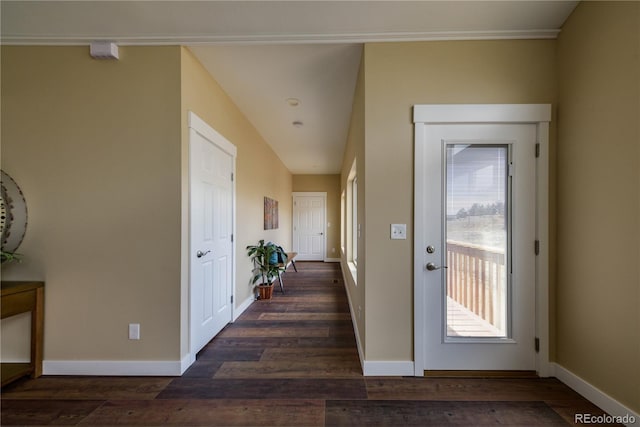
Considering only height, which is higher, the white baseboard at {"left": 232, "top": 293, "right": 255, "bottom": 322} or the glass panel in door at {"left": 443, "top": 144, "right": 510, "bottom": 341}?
the glass panel in door at {"left": 443, "top": 144, "right": 510, "bottom": 341}

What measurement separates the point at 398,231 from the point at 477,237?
0.62 m

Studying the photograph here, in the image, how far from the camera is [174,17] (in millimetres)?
1829

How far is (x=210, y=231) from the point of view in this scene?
2.55 metres

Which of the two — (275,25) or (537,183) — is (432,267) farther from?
(275,25)

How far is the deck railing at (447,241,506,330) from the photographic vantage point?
6.61ft

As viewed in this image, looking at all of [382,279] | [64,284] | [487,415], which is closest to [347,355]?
[382,279]

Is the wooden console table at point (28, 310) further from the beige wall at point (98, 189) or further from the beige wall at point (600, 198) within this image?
the beige wall at point (600, 198)

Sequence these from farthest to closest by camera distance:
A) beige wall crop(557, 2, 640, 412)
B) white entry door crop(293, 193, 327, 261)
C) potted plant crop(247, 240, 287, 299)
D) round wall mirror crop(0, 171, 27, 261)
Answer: white entry door crop(293, 193, 327, 261) < potted plant crop(247, 240, 287, 299) < round wall mirror crop(0, 171, 27, 261) < beige wall crop(557, 2, 640, 412)

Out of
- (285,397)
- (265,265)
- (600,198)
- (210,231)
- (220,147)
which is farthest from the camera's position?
(265,265)

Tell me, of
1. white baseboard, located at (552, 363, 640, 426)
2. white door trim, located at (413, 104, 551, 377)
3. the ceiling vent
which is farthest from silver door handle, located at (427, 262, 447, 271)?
the ceiling vent

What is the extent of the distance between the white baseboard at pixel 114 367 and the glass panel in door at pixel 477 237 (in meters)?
2.18

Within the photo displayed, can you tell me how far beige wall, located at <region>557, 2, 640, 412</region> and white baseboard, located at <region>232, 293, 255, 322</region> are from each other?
3048 millimetres

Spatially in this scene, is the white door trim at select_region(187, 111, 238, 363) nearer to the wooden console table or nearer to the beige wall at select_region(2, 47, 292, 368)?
the beige wall at select_region(2, 47, 292, 368)

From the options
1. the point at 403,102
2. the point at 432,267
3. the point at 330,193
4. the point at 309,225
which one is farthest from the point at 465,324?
the point at 330,193
